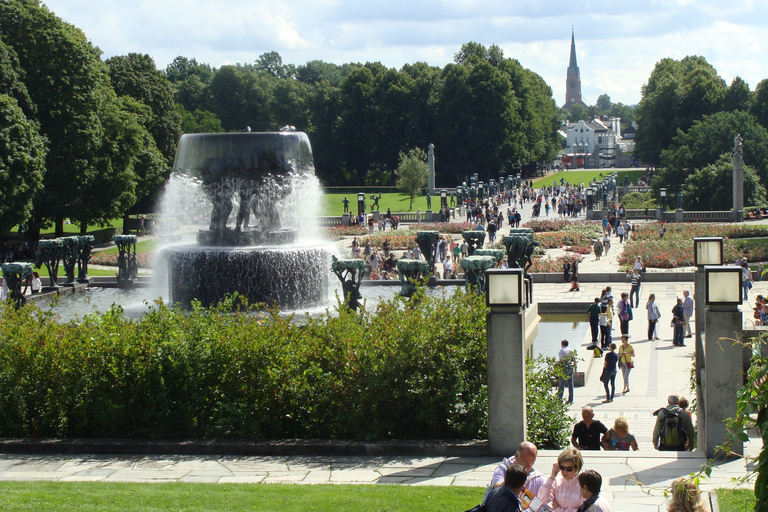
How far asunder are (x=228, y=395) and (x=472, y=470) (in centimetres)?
335

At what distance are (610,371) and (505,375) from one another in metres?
7.03

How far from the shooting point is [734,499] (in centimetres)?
796

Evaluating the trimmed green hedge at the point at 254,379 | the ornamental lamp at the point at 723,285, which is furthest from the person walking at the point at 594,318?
the ornamental lamp at the point at 723,285

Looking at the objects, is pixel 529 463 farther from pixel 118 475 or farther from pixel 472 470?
pixel 118 475

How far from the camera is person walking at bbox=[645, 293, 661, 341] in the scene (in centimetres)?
2120

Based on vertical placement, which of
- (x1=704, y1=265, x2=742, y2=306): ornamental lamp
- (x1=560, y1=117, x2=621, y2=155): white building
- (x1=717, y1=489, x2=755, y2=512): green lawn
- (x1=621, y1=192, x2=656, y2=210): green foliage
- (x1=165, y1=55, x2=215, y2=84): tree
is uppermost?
(x1=165, y1=55, x2=215, y2=84): tree

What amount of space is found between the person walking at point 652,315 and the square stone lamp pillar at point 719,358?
1149 centimetres

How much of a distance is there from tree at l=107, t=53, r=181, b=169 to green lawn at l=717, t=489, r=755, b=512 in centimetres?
5319

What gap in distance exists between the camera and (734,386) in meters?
9.71

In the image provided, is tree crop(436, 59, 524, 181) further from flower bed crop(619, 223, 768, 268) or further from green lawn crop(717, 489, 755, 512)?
green lawn crop(717, 489, 755, 512)

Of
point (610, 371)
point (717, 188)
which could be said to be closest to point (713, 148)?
point (717, 188)

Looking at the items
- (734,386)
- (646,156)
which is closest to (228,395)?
(734,386)

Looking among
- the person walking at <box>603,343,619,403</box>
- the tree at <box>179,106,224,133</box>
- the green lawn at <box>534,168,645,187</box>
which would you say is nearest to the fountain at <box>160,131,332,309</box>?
the person walking at <box>603,343,619,403</box>

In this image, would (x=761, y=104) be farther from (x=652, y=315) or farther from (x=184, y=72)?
(x=184, y=72)
